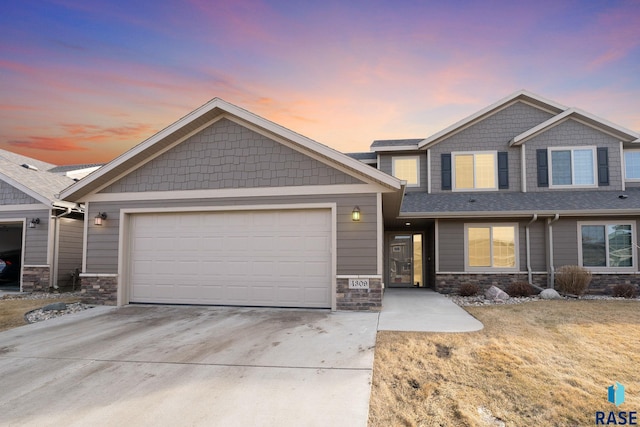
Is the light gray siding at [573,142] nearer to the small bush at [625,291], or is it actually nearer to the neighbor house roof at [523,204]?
the neighbor house roof at [523,204]

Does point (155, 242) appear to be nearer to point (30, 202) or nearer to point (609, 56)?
point (30, 202)

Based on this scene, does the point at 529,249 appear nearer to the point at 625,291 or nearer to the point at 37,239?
the point at 625,291

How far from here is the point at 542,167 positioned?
13.2 m

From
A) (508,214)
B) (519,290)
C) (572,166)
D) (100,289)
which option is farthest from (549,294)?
(100,289)

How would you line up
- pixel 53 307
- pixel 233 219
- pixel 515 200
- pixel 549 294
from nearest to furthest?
1. pixel 53 307
2. pixel 233 219
3. pixel 549 294
4. pixel 515 200

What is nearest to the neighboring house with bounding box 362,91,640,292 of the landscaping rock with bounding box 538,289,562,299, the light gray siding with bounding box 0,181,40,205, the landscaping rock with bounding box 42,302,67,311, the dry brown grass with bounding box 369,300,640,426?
the landscaping rock with bounding box 538,289,562,299

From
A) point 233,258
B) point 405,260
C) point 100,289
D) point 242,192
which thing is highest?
point 242,192

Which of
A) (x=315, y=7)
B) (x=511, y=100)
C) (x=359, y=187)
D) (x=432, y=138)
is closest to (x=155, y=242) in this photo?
(x=359, y=187)

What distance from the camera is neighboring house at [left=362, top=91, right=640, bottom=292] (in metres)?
11.7

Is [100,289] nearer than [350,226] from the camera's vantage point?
No

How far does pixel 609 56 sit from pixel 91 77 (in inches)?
671

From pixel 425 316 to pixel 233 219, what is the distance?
16.2 ft

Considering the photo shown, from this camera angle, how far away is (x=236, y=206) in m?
8.79

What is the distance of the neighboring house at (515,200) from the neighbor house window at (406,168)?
4 cm
